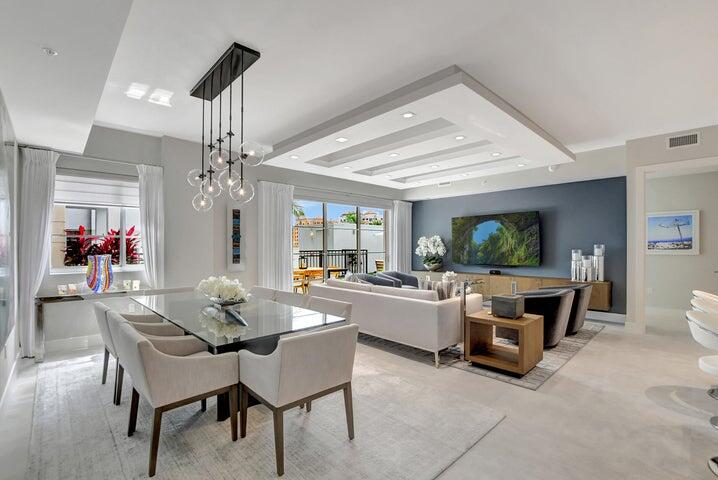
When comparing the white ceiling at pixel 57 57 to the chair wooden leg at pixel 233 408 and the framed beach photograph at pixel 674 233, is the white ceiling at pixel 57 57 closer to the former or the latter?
the chair wooden leg at pixel 233 408

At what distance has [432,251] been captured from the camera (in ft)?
26.7

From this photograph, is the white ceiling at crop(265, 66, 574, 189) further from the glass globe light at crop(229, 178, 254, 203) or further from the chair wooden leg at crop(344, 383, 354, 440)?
the chair wooden leg at crop(344, 383, 354, 440)

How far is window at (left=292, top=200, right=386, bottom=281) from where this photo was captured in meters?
7.03

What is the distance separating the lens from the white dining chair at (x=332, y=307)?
117 inches

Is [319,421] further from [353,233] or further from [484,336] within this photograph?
[353,233]

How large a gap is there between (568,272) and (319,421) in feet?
18.4

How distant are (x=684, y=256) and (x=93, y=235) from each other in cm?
906

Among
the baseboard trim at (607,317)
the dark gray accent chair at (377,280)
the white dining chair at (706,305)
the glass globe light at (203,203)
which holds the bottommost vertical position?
the baseboard trim at (607,317)

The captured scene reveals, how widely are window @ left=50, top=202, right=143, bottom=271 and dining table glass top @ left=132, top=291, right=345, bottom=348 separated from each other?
155 cm

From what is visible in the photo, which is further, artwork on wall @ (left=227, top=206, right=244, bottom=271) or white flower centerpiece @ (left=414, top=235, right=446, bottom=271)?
white flower centerpiece @ (left=414, top=235, right=446, bottom=271)

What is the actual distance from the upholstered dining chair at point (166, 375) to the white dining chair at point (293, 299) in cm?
124

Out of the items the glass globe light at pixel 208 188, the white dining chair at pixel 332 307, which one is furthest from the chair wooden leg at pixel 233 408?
the glass globe light at pixel 208 188

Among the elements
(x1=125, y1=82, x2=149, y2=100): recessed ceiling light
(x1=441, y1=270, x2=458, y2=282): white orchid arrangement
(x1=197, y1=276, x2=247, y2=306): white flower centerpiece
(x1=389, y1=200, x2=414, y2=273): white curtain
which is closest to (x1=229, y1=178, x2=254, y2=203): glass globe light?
(x1=197, y1=276, x2=247, y2=306): white flower centerpiece

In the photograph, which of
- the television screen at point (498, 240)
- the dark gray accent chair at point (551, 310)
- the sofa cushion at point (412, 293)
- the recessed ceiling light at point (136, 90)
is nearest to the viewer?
the recessed ceiling light at point (136, 90)
